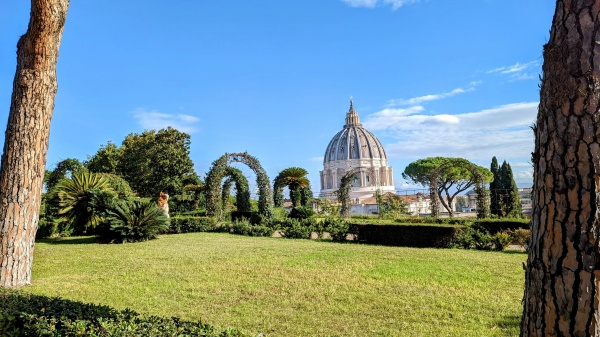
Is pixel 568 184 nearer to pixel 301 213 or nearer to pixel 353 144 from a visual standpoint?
pixel 301 213

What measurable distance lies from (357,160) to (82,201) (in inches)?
3591

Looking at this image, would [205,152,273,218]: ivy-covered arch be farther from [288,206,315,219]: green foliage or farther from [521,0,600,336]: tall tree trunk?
[521,0,600,336]: tall tree trunk

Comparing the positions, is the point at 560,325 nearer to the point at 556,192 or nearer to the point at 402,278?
the point at 556,192

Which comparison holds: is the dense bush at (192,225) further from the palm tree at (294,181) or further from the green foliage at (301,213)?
the palm tree at (294,181)

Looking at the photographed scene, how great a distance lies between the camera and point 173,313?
4.99m

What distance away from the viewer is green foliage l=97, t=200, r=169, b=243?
12219mm

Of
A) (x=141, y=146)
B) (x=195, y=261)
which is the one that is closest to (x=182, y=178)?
(x=141, y=146)

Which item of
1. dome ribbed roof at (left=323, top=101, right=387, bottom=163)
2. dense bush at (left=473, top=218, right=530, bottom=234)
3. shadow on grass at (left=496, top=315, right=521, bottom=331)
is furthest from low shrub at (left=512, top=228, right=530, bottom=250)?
dome ribbed roof at (left=323, top=101, right=387, bottom=163)

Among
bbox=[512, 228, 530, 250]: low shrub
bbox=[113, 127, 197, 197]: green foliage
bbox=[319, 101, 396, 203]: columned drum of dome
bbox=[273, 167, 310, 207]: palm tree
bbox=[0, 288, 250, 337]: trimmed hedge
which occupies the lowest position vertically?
bbox=[512, 228, 530, 250]: low shrub

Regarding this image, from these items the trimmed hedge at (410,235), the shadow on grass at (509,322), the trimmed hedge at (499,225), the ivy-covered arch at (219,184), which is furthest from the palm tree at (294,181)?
the shadow on grass at (509,322)

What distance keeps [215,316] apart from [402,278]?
3317mm

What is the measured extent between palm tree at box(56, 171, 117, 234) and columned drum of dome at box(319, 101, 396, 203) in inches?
3451

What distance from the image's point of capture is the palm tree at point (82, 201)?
13.3 meters

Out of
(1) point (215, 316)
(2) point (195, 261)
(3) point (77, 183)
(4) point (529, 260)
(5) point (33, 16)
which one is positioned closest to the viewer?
(4) point (529, 260)
